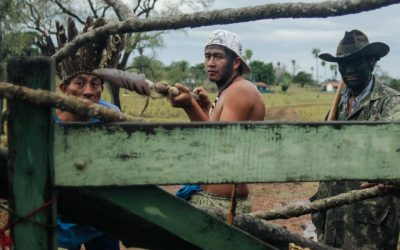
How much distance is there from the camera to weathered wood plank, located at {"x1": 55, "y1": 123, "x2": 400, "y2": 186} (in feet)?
5.16

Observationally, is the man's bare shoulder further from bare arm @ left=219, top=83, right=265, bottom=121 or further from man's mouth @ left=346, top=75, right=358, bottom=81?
man's mouth @ left=346, top=75, right=358, bottom=81

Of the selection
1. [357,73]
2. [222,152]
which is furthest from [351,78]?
[222,152]

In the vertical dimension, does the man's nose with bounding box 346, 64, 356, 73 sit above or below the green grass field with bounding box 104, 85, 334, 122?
above

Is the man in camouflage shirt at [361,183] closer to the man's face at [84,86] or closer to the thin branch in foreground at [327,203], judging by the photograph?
the thin branch in foreground at [327,203]

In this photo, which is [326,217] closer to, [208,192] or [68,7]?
[208,192]

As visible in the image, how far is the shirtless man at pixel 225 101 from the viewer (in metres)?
3.33

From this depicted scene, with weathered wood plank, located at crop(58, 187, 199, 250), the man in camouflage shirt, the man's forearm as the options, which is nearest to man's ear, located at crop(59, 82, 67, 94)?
the man's forearm

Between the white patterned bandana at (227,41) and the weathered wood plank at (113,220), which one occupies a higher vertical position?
the white patterned bandana at (227,41)

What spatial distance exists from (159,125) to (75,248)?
1902 millimetres

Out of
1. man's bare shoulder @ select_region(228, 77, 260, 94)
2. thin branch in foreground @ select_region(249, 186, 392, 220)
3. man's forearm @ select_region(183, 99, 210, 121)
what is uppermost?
man's bare shoulder @ select_region(228, 77, 260, 94)

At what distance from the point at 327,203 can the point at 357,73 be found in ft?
3.04

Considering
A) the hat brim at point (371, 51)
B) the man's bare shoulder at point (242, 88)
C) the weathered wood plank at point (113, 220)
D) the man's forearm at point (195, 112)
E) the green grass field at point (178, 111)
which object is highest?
the hat brim at point (371, 51)

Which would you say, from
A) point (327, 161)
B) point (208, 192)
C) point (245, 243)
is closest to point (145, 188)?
point (245, 243)

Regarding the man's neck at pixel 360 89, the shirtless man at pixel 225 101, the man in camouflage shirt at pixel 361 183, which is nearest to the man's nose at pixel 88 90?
the shirtless man at pixel 225 101
